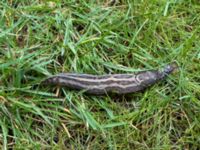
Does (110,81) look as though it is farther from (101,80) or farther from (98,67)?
(98,67)

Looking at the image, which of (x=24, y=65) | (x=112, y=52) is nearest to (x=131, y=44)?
(x=112, y=52)

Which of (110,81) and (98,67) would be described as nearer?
(110,81)

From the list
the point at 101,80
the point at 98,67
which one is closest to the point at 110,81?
the point at 101,80

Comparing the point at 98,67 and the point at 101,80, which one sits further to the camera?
the point at 98,67

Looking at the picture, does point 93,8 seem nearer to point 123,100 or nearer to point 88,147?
point 123,100
